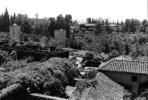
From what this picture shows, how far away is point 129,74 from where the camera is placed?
16.4 meters

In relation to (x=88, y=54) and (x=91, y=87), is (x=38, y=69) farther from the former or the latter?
(x=88, y=54)

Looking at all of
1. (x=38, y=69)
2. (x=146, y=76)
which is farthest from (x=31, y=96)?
(x=146, y=76)

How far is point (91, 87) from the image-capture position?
529 inches

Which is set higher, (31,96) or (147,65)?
(147,65)

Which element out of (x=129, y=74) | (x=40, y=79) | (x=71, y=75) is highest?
(x=129, y=74)

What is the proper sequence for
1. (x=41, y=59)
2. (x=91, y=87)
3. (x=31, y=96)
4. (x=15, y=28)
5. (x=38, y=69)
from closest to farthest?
(x=91, y=87) < (x=31, y=96) < (x=38, y=69) < (x=41, y=59) < (x=15, y=28)

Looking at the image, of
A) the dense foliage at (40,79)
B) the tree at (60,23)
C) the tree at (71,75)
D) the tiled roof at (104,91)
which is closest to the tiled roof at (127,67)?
the tiled roof at (104,91)

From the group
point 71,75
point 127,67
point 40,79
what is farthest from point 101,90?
point 71,75

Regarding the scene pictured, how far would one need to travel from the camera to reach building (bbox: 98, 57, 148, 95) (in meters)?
16.2

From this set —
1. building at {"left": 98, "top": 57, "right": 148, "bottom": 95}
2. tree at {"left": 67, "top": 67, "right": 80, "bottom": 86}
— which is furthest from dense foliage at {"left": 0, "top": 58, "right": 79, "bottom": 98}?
building at {"left": 98, "top": 57, "right": 148, "bottom": 95}

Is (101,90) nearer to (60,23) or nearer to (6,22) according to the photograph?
(60,23)

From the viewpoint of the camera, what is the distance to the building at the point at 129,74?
1619 cm

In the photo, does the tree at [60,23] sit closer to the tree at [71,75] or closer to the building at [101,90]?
the tree at [71,75]

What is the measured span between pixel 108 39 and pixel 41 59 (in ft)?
86.3
